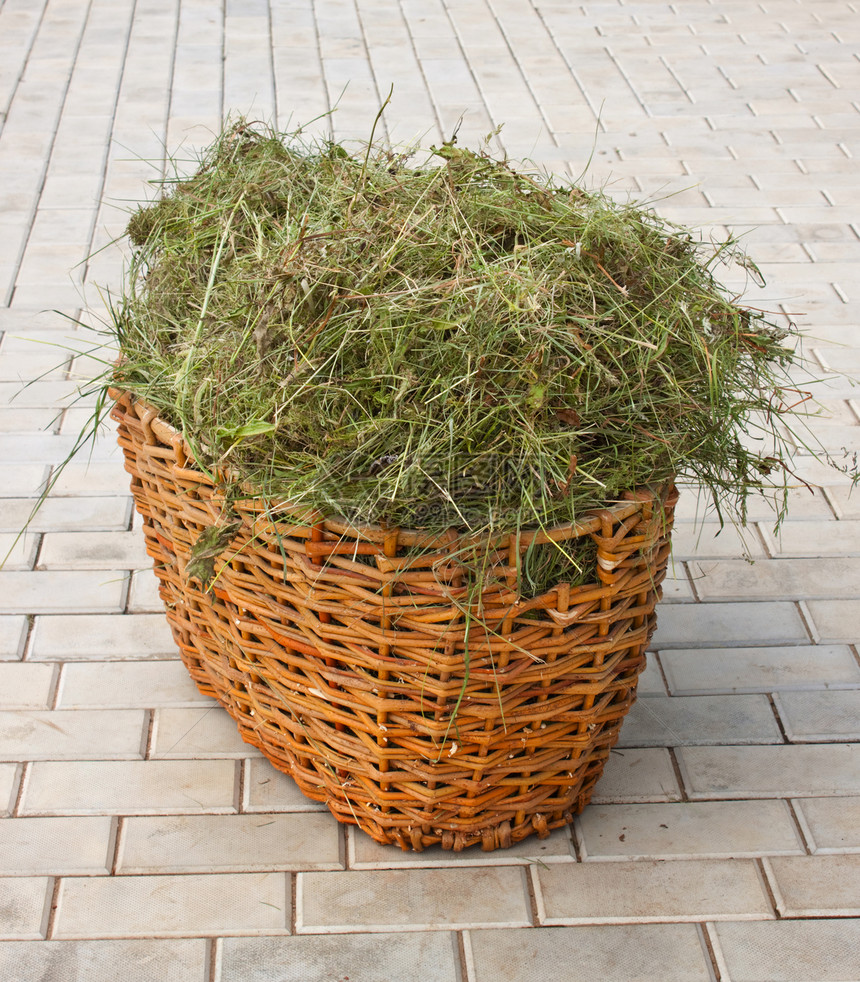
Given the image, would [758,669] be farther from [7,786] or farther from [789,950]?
[7,786]

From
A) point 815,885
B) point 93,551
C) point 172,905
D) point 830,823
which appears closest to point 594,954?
point 815,885

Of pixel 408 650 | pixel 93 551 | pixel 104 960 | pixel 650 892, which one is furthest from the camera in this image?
pixel 93 551

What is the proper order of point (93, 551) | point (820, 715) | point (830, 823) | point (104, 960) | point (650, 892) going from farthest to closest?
point (93, 551) < point (820, 715) < point (830, 823) < point (650, 892) < point (104, 960)

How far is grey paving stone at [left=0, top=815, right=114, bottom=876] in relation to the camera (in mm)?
1737

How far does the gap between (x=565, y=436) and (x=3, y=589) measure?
135 cm

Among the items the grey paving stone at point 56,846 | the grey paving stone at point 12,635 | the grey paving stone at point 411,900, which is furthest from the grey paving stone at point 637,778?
the grey paving stone at point 12,635

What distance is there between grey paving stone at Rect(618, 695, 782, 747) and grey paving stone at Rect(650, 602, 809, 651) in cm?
15

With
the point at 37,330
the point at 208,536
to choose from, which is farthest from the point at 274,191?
the point at 37,330

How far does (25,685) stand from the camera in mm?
2053

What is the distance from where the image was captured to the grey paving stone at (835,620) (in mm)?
2242

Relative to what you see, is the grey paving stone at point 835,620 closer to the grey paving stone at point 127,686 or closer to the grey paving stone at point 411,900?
the grey paving stone at point 411,900

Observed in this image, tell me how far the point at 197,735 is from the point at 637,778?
2.45 ft

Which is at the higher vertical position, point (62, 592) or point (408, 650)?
point (408, 650)

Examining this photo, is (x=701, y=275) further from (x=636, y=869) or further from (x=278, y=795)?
(x=278, y=795)
